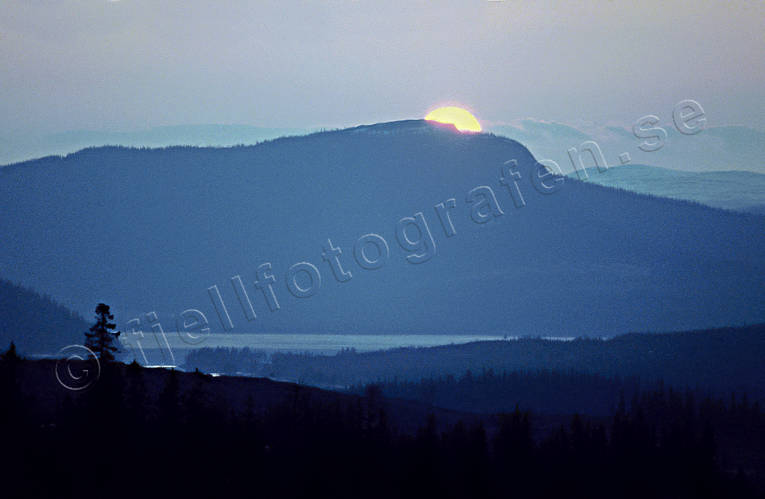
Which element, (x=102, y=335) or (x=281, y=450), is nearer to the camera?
(x=102, y=335)

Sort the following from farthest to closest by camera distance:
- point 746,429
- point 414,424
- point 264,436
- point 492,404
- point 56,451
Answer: point 492,404, point 746,429, point 414,424, point 264,436, point 56,451

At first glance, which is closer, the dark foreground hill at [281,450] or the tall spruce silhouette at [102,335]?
the tall spruce silhouette at [102,335]

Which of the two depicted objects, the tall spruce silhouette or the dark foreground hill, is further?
the dark foreground hill

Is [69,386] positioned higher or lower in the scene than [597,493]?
higher

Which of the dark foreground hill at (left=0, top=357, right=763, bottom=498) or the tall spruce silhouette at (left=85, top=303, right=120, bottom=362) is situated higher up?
the tall spruce silhouette at (left=85, top=303, right=120, bottom=362)

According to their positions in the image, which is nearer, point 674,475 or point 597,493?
point 597,493

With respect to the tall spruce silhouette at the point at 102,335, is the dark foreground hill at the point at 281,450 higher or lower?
lower

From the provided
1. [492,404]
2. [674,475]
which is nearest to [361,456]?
[674,475]

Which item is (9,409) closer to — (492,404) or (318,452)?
(318,452)
